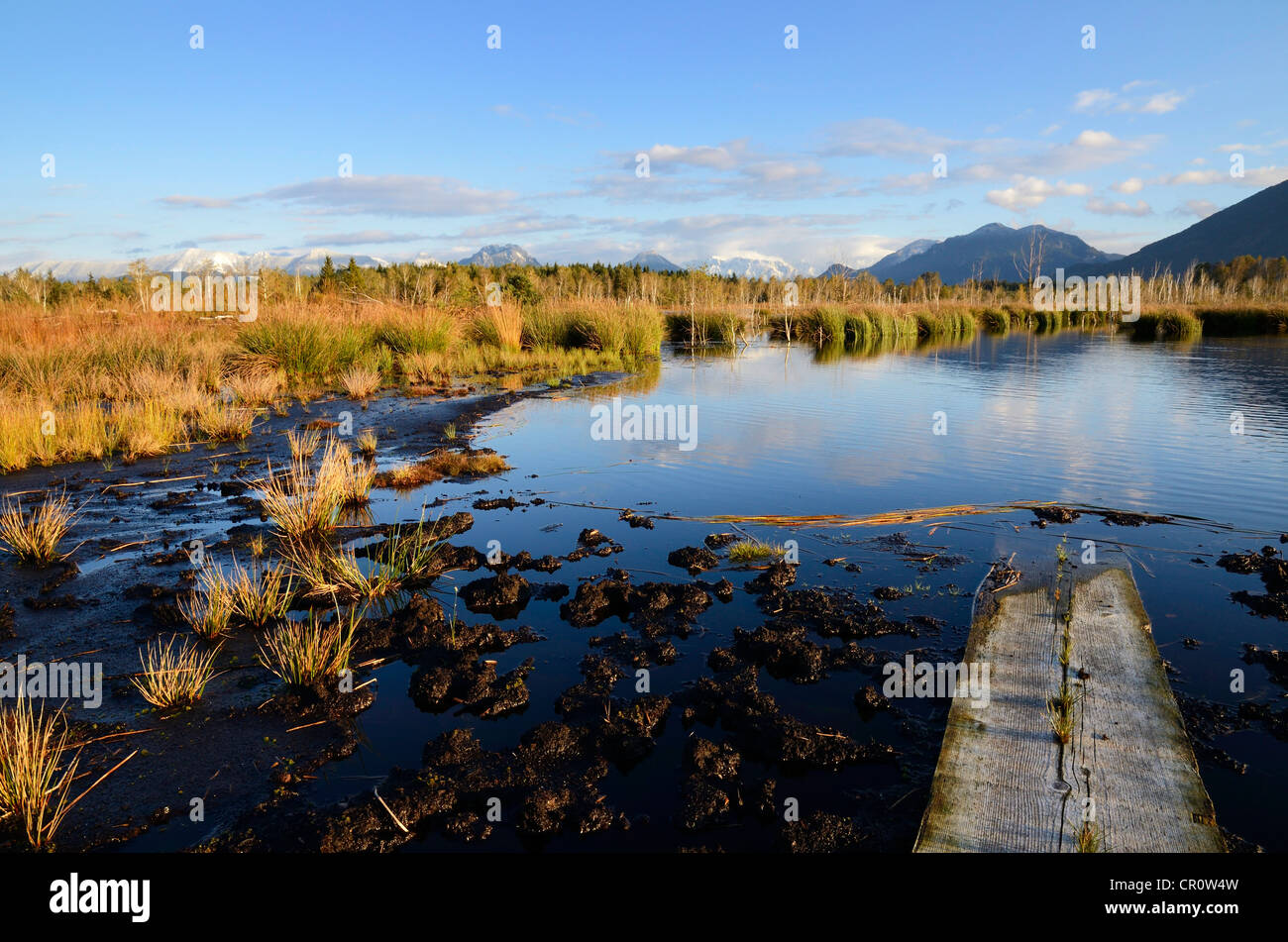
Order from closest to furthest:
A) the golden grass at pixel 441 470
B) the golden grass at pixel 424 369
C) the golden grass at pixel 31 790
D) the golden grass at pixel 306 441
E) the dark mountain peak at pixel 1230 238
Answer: the golden grass at pixel 31 790, the golden grass at pixel 441 470, the golden grass at pixel 306 441, the golden grass at pixel 424 369, the dark mountain peak at pixel 1230 238

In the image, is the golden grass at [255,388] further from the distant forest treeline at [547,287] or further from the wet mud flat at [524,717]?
the wet mud flat at [524,717]

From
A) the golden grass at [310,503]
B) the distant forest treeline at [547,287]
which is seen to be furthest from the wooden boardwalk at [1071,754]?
the distant forest treeline at [547,287]

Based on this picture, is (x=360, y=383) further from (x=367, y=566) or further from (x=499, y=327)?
(x=367, y=566)

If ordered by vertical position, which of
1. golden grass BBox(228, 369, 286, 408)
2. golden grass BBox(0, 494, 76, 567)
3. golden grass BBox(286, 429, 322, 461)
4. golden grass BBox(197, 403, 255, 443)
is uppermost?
golden grass BBox(228, 369, 286, 408)

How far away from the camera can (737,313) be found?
3850 cm

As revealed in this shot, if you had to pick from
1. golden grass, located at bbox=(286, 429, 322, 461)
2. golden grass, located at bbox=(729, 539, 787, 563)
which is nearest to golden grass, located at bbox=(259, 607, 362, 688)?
golden grass, located at bbox=(729, 539, 787, 563)

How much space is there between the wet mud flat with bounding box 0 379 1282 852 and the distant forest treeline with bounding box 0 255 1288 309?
18.5m

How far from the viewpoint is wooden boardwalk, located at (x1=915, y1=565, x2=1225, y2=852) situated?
3.03m

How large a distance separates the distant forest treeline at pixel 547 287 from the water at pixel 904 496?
595 inches

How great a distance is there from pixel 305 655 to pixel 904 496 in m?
6.73

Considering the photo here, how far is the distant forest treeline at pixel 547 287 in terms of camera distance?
1085 inches

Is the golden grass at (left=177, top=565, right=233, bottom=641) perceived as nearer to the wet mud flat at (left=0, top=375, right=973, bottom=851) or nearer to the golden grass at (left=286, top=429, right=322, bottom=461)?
the wet mud flat at (left=0, top=375, right=973, bottom=851)

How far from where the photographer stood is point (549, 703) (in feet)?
14.5

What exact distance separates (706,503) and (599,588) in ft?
9.76
